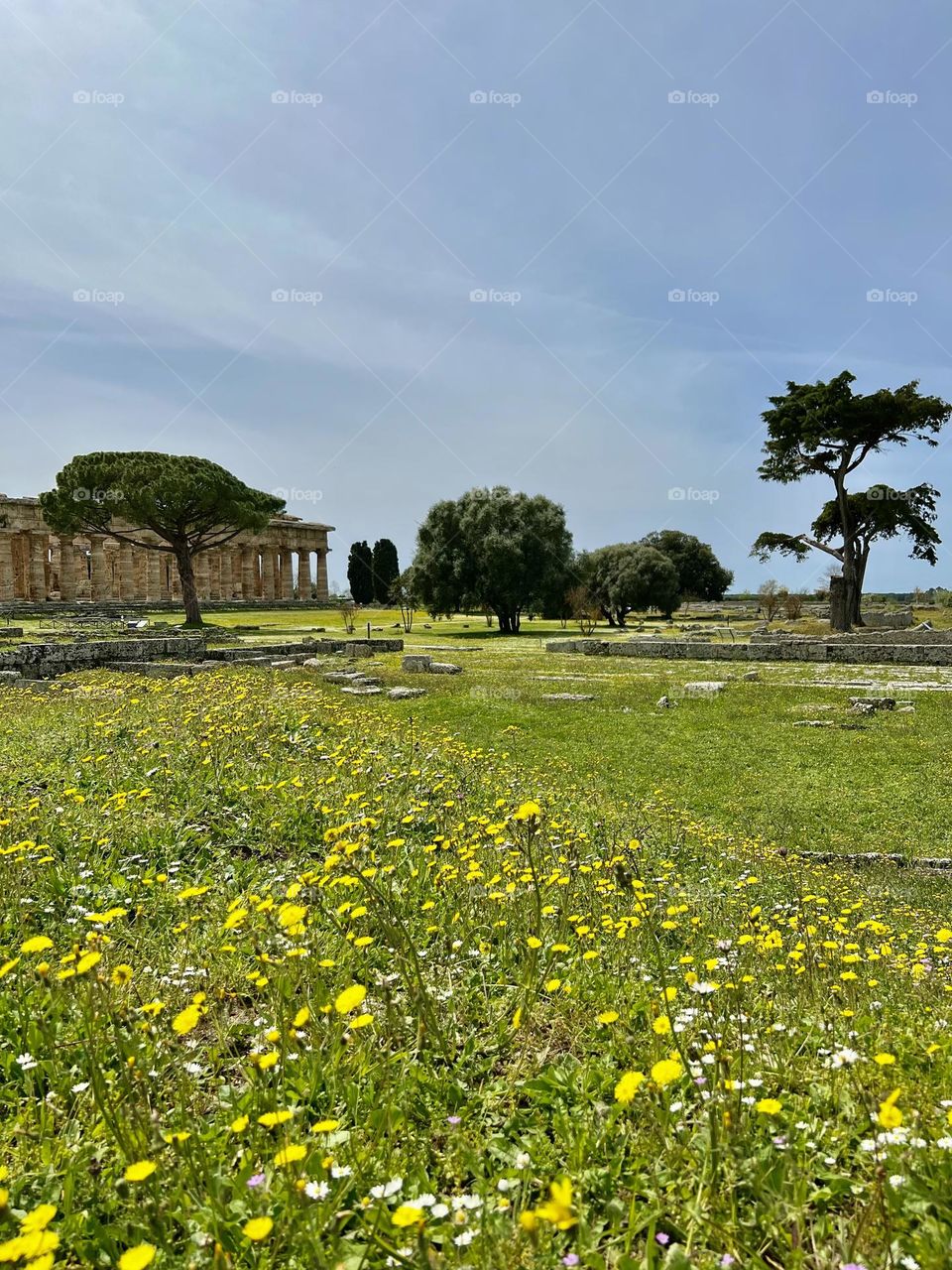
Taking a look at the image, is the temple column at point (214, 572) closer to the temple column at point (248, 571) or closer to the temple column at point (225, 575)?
the temple column at point (225, 575)

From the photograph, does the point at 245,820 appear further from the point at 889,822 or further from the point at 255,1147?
the point at 889,822

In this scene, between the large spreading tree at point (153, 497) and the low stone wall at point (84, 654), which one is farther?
the large spreading tree at point (153, 497)

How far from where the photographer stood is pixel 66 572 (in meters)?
62.4

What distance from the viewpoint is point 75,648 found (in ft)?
73.5

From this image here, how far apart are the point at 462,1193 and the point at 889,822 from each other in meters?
7.63

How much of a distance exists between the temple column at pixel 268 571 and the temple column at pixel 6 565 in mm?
24008

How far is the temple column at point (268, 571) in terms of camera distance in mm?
78825

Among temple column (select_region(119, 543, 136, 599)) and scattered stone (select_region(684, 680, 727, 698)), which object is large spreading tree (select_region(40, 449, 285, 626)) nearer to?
temple column (select_region(119, 543, 136, 599))

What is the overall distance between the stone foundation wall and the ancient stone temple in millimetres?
37475

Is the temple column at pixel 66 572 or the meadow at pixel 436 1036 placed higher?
the temple column at pixel 66 572

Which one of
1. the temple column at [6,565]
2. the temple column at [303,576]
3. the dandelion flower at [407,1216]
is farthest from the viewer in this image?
the temple column at [303,576]

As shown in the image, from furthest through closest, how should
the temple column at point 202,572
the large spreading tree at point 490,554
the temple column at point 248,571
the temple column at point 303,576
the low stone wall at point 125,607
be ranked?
the temple column at point 303,576 → the temple column at point 248,571 → the temple column at point 202,572 → the low stone wall at point 125,607 → the large spreading tree at point 490,554

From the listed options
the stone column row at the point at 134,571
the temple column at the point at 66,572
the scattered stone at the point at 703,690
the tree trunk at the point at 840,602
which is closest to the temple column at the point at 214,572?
the stone column row at the point at 134,571

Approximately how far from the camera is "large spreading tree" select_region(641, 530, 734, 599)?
8181cm
